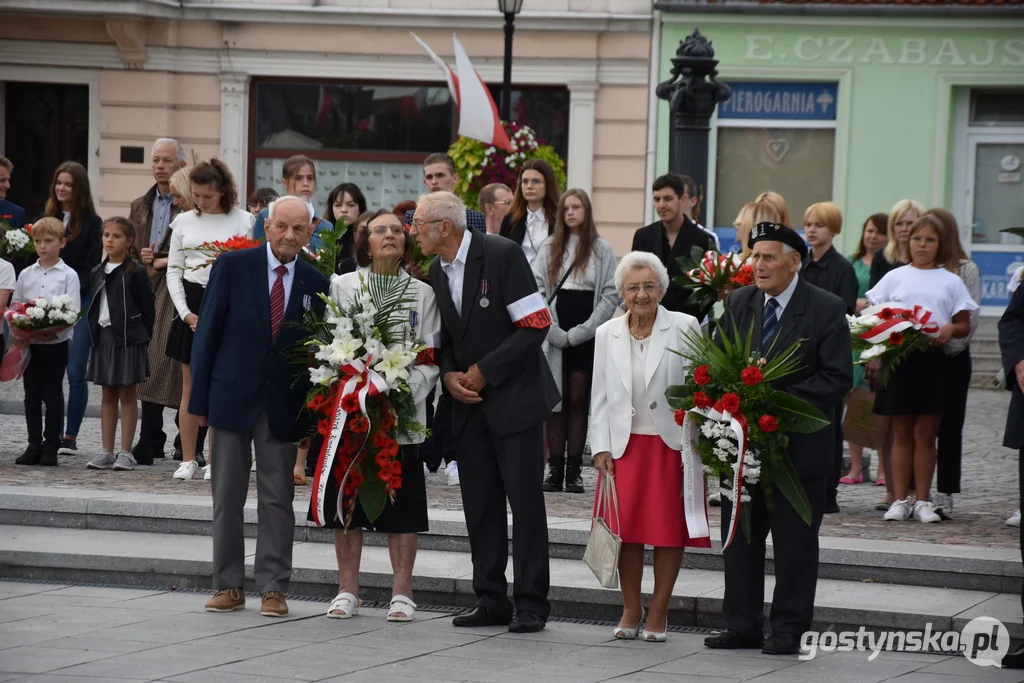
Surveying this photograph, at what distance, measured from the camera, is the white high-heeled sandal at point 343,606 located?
7.44 m

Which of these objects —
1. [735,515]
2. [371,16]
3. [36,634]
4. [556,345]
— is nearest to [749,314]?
[735,515]

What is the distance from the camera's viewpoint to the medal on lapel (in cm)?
734

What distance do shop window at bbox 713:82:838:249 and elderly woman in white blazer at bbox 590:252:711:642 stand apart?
11.9 meters

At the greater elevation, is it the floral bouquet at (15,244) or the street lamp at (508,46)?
the street lamp at (508,46)

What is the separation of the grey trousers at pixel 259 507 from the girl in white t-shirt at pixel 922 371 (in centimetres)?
389

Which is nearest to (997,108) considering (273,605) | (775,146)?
(775,146)

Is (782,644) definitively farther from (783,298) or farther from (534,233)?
(534,233)

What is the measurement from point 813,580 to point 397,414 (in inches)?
82.8

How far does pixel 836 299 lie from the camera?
7016 millimetres

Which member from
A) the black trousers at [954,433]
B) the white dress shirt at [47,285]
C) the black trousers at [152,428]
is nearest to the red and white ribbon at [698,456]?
the black trousers at [954,433]

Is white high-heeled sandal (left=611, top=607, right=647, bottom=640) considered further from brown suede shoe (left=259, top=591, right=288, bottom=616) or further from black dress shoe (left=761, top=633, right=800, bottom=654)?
brown suede shoe (left=259, top=591, right=288, bottom=616)

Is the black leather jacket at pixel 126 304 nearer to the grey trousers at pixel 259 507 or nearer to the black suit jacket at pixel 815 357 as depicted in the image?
the grey trousers at pixel 259 507

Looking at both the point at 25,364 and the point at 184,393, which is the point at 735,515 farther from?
the point at 25,364

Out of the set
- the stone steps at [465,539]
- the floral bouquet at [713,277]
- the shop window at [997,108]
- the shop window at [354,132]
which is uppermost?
the shop window at [997,108]
